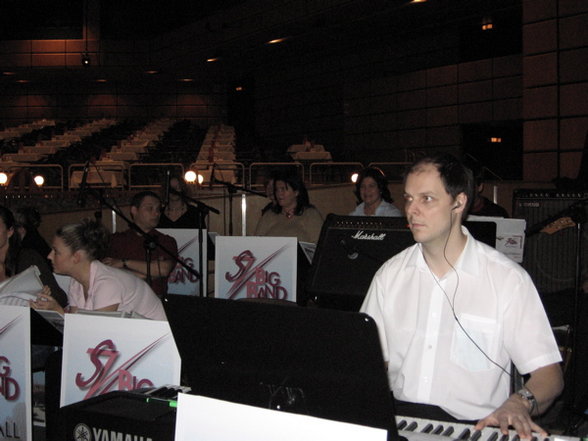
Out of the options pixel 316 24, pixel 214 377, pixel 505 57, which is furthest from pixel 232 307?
pixel 316 24

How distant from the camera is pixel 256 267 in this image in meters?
5.17

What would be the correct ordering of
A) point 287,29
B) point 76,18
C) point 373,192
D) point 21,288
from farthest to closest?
point 76,18 < point 287,29 < point 373,192 < point 21,288

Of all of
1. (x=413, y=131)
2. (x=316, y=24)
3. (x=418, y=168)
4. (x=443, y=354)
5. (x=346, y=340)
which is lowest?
(x=443, y=354)

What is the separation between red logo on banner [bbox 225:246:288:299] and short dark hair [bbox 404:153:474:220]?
2890 mm

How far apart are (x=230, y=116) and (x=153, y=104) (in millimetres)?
2715

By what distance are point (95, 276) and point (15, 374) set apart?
0.64 metres

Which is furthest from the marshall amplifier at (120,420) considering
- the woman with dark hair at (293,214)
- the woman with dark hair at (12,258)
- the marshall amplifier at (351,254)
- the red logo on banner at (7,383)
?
the woman with dark hair at (293,214)

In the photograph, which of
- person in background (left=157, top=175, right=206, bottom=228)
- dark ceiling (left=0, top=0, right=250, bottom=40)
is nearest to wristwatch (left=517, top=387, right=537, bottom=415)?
person in background (left=157, top=175, right=206, bottom=228)

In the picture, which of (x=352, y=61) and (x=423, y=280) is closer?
(x=423, y=280)

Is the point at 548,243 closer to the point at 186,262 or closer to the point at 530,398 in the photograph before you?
the point at 530,398

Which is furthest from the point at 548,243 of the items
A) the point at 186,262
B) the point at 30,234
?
the point at 30,234

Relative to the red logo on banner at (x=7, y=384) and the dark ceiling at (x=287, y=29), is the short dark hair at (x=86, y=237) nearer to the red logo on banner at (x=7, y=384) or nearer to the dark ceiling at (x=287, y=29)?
the red logo on banner at (x=7, y=384)

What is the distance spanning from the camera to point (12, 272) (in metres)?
4.24

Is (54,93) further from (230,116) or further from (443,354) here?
(443,354)
